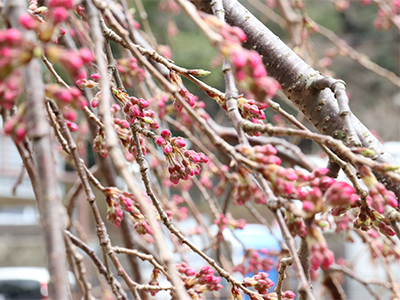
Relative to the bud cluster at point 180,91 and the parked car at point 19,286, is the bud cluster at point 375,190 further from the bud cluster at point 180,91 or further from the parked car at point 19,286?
the parked car at point 19,286

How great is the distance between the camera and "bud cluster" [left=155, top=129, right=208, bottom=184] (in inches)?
25.4

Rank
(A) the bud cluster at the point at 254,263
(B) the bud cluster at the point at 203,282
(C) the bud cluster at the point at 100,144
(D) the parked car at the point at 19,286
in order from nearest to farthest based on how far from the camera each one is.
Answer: (B) the bud cluster at the point at 203,282 → (C) the bud cluster at the point at 100,144 → (A) the bud cluster at the point at 254,263 → (D) the parked car at the point at 19,286

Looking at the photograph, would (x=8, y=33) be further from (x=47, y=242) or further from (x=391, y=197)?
(x=391, y=197)

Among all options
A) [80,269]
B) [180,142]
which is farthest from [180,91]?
[80,269]

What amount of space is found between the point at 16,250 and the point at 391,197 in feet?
27.5

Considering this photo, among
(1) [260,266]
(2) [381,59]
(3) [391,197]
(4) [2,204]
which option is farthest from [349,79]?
(3) [391,197]

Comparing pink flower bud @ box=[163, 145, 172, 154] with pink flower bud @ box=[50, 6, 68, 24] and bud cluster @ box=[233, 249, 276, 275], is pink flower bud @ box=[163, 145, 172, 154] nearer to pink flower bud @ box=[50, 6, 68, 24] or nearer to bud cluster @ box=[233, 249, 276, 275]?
Result: pink flower bud @ box=[50, 6, 68, 24]

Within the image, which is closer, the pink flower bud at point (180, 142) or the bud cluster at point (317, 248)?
the bud cluster at point (317, 248)

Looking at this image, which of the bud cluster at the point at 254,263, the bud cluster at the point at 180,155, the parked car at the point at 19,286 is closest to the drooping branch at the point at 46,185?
the bud cluster at the point at 180,155

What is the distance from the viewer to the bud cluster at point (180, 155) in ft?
2.11

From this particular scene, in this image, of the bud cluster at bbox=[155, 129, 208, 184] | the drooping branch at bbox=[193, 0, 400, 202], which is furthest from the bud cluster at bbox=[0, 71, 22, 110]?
the drooping branch at bbox=[193, 0, 400, 202]

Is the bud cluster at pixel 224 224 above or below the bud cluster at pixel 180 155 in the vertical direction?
above

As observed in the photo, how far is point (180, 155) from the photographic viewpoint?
65 cm

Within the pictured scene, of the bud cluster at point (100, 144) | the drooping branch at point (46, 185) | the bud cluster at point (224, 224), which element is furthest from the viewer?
the bud cluster at point (224, 224)
